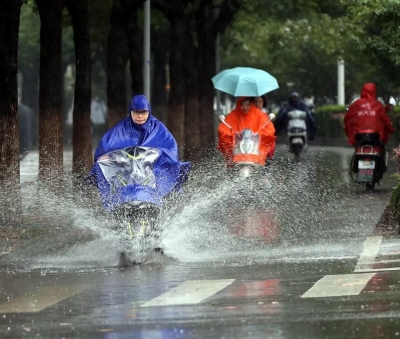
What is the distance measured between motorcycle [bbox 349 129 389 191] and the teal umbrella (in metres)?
2.10

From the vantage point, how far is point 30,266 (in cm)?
1305

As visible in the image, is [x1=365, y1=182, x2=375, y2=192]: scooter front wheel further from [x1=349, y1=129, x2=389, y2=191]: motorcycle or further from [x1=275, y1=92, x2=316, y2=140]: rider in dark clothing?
[x1=275, y1=92, x2=316, y2=140]: rider in dark clothing

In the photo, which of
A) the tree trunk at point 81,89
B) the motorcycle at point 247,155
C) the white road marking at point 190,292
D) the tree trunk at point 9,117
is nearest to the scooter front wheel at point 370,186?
the motorcycle at point 247,155

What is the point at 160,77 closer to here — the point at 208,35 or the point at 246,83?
the point at 208,35

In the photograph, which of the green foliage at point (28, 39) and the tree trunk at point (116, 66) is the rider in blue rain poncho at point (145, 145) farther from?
the green foliage at point (28, 39)

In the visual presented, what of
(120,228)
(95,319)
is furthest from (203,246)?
(95,319)

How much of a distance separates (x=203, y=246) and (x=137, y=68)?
1502 cm

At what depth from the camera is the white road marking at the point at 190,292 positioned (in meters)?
9.74

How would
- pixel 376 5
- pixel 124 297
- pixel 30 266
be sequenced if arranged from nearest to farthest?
pixel 124 297 < pixel 30 266 < pixel 376 5

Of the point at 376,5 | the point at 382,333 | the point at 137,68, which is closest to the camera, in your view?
the point at 382,333

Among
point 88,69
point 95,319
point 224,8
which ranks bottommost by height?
point 95,319

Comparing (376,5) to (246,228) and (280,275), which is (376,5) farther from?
(280,275)

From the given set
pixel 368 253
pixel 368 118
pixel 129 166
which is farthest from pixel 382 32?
pixel 129 166

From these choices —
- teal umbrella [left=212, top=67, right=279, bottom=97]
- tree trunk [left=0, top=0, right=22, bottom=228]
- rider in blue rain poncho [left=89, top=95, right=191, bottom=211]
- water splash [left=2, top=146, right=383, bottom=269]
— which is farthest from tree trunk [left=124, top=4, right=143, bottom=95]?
rider in blue rain poncho [left=89, top=95, right=191, bottom=211]
